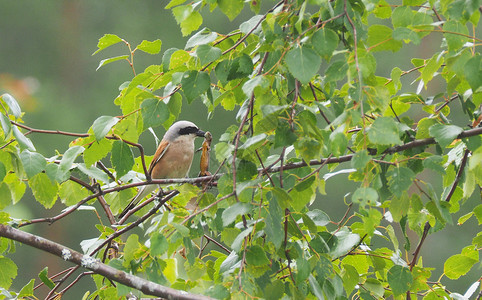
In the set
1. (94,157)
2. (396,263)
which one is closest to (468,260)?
(396,263)

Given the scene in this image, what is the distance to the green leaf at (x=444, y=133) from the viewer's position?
1.85 metres

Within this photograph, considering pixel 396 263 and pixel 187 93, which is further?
pixel 396 263

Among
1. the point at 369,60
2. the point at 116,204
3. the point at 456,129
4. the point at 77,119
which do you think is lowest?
the point at 77,119

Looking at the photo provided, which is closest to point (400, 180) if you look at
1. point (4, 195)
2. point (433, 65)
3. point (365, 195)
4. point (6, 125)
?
point (365, 195)

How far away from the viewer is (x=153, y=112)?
2066mm

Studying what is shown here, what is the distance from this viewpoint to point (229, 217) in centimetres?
168

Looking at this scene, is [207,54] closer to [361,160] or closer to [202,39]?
[202,39]

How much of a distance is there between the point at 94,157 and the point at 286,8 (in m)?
0.73

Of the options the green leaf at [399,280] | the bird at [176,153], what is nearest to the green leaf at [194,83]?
the green leaf at [399,280]

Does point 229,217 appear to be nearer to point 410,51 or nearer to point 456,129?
point 456,129

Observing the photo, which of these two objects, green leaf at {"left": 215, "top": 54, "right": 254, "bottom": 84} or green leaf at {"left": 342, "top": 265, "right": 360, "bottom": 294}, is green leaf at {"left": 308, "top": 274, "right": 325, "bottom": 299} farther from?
green leaf at {"left": 215, "top": 54, "right": 254, "bottom": 84}

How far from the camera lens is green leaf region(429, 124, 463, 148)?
1.85 metres

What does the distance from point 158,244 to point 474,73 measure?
0.88 meters

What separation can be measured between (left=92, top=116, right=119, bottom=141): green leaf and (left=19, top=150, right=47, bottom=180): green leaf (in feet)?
0.80
